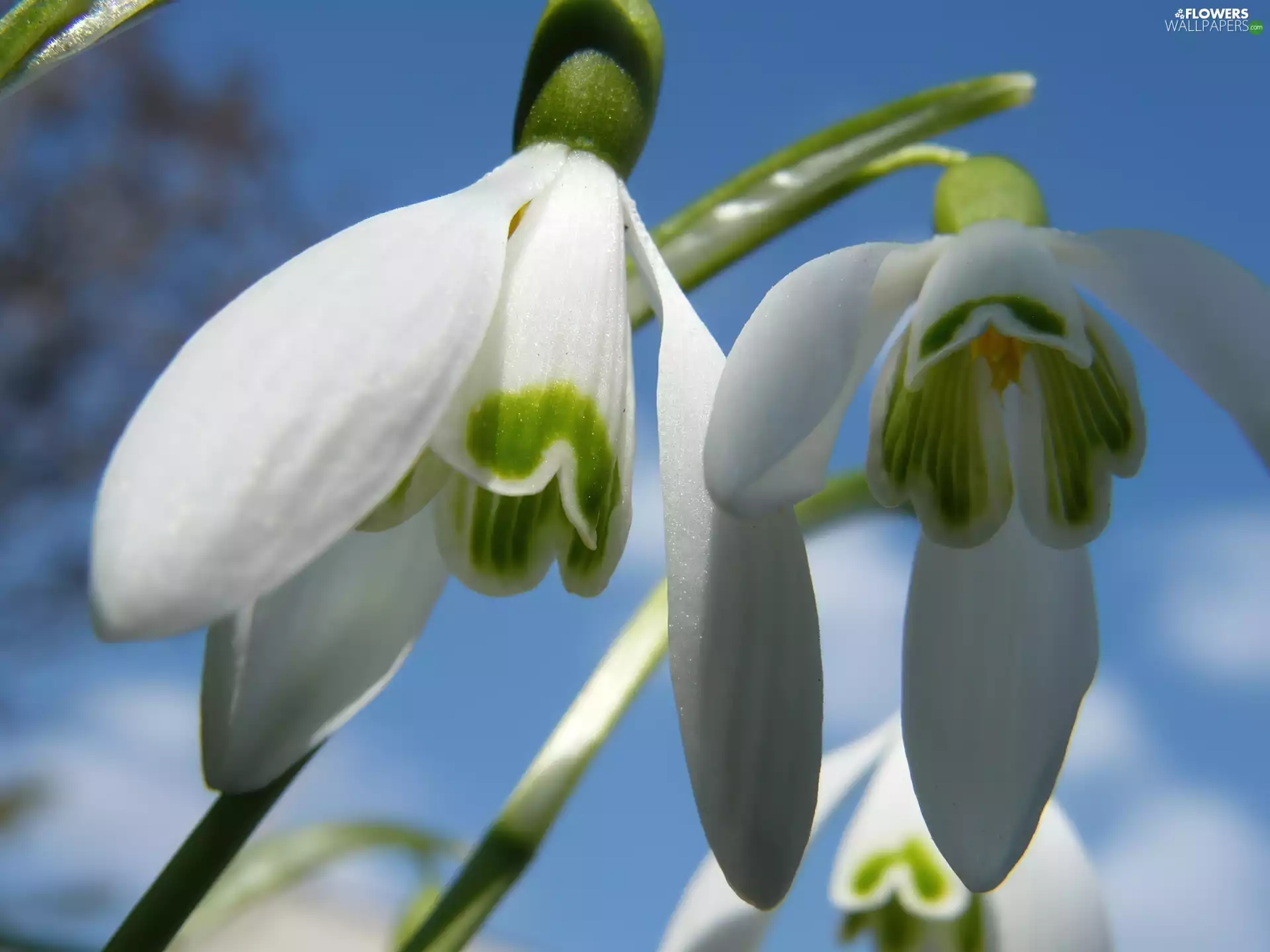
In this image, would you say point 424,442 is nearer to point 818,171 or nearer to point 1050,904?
point 818,171

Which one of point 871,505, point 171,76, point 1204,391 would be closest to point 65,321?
point 171,76

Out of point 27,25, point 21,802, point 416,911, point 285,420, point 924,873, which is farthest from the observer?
point 21,802

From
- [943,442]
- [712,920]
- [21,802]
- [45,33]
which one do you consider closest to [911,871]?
[712,920]

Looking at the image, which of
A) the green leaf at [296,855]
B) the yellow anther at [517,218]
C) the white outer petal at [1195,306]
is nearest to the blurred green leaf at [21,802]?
the green leaf at [296,855]

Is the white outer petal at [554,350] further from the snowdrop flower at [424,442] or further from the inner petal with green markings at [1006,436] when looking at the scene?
the inner petal with green markings at [1006,436]

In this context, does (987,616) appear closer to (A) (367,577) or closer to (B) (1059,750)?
(B) (1059,750)

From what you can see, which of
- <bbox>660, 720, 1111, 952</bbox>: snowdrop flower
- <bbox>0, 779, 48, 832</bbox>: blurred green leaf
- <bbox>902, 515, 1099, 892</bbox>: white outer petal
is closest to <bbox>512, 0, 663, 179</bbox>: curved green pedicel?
<bbox>902, 515, 1099, 892</bbox>: white outer petal

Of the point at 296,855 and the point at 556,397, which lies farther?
the point at 296,855
